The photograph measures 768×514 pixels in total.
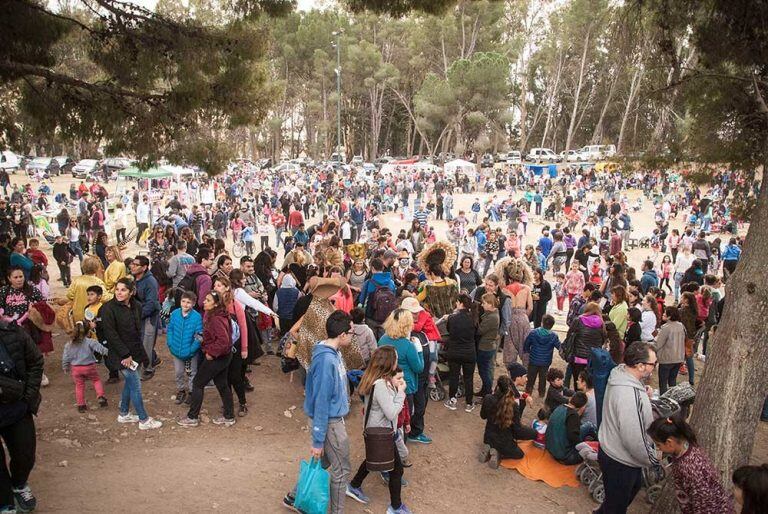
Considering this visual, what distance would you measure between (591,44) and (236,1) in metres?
38.6

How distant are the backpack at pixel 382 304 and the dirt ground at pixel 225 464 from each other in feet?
3.58

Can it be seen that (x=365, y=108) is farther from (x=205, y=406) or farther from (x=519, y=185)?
(x=205, y=406)

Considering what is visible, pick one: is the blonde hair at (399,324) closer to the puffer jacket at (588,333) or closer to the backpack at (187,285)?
the puffer jacket at (588,333)

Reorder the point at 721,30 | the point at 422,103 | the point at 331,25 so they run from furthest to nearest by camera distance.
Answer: the point at 331,25
the point at 422,103
the point at 721,30

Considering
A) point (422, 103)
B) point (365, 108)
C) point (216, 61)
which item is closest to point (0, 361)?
point (216, 61)

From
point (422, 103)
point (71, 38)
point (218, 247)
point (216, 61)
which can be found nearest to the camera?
point (216, 61)

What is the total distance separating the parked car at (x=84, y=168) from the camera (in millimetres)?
37000

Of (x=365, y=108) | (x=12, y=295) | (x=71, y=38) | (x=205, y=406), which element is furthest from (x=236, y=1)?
(x=365, y=108)

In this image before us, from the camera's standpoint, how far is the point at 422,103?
43531 millimetres

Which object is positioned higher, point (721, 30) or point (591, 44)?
point (591, 44)

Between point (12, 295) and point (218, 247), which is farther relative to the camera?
point (218, 247)

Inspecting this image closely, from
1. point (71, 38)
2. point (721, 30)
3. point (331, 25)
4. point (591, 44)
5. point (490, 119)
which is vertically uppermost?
point (331, 25)

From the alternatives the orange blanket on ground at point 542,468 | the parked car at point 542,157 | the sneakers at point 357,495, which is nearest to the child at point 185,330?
the sneakers at point 357,495

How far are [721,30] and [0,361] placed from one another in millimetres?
6096
